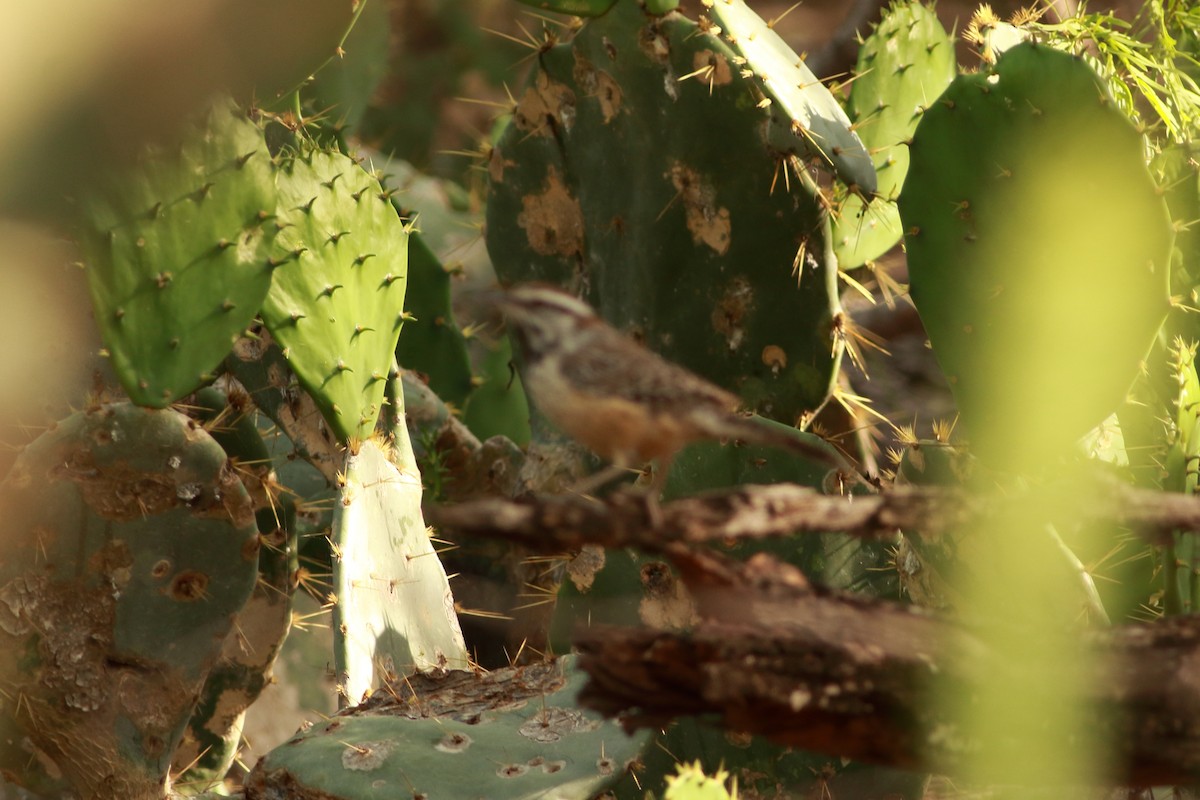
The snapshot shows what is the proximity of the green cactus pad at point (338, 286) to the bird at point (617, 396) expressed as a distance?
39.6 inches

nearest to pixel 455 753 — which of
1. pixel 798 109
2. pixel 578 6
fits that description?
pixel 798 109

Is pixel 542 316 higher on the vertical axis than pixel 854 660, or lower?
higher

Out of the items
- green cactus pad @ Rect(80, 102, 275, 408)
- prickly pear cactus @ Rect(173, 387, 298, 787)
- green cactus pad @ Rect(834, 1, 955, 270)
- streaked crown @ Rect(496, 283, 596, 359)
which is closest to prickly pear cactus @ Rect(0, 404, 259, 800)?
green cactus pad @ Rect(80, 102, 275, 408)

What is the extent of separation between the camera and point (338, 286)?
102 inches

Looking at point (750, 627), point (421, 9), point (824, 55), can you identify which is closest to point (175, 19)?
point (750, 627)

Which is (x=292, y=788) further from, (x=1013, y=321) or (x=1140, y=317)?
(x=1140, y=317)

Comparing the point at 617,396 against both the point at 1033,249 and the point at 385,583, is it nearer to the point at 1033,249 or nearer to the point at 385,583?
the point at 1033,249

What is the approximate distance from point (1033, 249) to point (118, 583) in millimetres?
1871

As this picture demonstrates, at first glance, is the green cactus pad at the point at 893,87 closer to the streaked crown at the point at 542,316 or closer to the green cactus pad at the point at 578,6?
the green cactus pad at the point at 578,6

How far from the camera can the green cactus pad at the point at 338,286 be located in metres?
2.55

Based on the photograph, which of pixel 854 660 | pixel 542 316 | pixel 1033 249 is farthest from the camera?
pixel 1033 249

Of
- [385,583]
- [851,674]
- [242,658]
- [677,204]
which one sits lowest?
[242,658]

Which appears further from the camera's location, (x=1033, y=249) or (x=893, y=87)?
(x=893, y=87)

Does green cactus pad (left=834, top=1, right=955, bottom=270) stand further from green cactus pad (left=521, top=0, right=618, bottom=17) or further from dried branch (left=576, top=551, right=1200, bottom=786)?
dried branch (left=576, top=551, right=1200, bottom=786)
